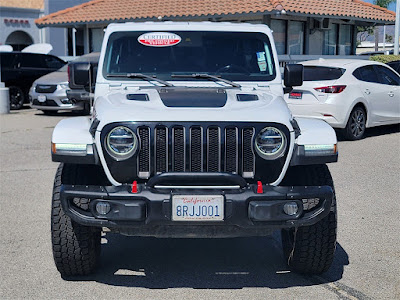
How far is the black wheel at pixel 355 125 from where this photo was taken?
40.7ft

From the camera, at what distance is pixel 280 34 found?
22.0 meters

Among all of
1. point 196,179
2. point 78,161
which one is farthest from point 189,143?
point 78,161

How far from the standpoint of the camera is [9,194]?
805cm

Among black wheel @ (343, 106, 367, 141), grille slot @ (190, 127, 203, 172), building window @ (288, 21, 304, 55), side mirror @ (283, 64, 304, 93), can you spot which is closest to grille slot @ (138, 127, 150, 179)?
grille slot @ (190, 127, 203, 172)

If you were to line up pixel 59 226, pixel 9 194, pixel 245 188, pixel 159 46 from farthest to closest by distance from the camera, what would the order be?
pixel 9 194
pixel 159 46
pixel 59 226
pixel 245 188

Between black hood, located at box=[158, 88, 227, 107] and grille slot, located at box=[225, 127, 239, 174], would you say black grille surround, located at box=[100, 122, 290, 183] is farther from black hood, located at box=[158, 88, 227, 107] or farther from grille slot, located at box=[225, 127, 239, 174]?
black hood, located at box=[158, 88, 227, 107]

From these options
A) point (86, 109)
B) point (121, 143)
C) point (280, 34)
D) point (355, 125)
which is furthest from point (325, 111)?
point (280, 34)

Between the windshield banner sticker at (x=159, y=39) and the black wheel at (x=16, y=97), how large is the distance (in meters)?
14.5

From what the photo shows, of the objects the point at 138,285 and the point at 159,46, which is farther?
the point at 159,46

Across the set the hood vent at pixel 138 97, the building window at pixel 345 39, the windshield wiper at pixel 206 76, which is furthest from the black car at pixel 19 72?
the hood vent at pixel 138 97

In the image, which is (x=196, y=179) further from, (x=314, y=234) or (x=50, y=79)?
(x=50, y=79)

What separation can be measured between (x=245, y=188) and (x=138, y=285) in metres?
1.14

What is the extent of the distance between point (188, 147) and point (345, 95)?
320 inches

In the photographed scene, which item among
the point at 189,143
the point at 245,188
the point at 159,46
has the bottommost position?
the point at 245,188
